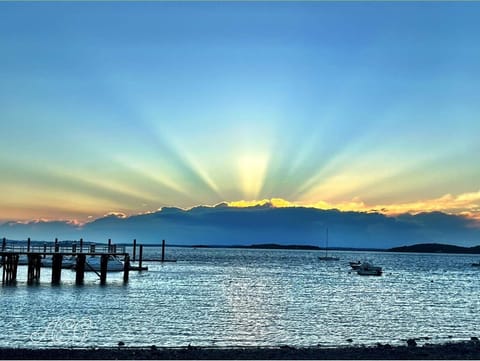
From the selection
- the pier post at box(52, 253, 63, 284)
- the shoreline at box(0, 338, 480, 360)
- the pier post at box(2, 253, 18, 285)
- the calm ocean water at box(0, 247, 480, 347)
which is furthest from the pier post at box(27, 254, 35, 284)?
the shoreline at box(0, 338, 480, 360)

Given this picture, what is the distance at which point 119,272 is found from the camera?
87.7 m

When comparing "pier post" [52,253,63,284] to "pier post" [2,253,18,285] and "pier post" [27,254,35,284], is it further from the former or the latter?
"pier post" [2,253,18,285]

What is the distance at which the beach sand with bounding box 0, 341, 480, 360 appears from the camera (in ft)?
63.8

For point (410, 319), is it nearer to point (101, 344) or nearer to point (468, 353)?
point (468, 353)

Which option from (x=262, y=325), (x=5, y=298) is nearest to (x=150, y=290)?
(x=5, y=298)

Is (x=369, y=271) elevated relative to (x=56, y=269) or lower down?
lower down

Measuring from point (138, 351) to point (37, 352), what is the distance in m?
3.47

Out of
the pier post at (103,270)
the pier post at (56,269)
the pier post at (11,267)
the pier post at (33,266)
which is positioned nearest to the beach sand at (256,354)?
the pier post at (56,269)

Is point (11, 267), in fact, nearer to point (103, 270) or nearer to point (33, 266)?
point (33, 266)

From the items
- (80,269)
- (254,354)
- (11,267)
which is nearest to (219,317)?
(254,354)

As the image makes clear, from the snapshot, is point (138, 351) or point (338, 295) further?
point (338, 295)

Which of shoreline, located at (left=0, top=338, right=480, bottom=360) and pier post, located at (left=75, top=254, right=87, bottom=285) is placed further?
pier post, located at (left=75, top=254, right=87, bottom=285)

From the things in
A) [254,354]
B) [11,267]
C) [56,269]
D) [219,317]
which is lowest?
[219,317]

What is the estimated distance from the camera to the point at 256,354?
67.7 ft
